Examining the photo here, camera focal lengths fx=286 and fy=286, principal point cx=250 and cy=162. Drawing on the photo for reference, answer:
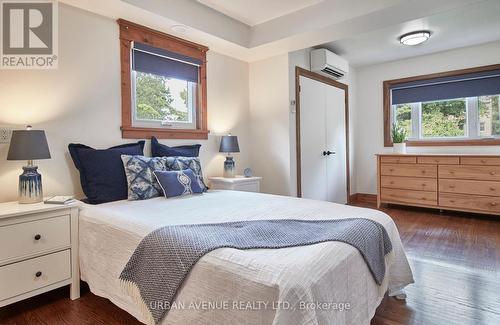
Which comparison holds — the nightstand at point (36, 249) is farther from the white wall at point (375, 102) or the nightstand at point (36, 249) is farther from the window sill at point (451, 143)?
the window sill at point (451, 143)

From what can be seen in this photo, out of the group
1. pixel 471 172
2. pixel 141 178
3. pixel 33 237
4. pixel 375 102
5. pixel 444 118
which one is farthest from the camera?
pixel 375 102

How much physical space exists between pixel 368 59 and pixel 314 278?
433 cm

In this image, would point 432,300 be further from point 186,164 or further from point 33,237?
point 33,237

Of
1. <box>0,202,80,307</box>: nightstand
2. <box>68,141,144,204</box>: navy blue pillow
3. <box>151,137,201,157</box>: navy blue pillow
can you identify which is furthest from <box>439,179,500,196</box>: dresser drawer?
<box>0,202,80,307</box>: nightstand

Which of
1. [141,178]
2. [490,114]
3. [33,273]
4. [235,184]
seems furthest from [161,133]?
[490,114]

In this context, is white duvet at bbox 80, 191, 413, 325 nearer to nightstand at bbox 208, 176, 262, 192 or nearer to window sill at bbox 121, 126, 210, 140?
window sill at bbox 121, 126, 210, 140

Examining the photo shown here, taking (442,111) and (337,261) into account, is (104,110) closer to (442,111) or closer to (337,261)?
(337,261)

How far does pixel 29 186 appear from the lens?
1.87 m

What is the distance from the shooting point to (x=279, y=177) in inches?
141

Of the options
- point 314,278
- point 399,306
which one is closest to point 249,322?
point 314,278

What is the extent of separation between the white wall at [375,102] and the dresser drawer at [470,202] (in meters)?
0.77

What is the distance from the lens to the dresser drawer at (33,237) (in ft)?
5.27

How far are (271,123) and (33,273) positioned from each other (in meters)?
2.74

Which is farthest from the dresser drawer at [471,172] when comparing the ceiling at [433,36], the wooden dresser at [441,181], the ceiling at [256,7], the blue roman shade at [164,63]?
the blue roman shade at [164,63]
